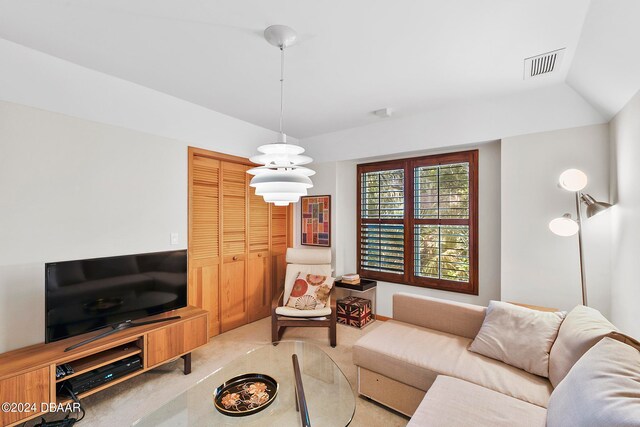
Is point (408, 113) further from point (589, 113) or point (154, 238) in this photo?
point (154, 238)

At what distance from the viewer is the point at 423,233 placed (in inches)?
136

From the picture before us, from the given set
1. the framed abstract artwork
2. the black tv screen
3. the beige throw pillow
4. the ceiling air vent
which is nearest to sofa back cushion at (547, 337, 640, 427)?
the beige throw pillow

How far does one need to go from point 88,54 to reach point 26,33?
0.31 meters

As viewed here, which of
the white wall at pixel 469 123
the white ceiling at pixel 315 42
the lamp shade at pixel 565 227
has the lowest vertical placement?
the lamp shade at pixel 565 227

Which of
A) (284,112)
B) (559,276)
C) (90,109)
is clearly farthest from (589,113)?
(90,109)

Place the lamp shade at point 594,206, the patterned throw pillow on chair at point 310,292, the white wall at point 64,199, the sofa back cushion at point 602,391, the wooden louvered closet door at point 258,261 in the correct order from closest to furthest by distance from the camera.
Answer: the sofa back cushion at point 602,391 < the white wall at point 64,199 < the lamp shade at point 594,206 < the patterned throw pillow on chair at point 310,292 < the wooden louvered closet door at point 258,261

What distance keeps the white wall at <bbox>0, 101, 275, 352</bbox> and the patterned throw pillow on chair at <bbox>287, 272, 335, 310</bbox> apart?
1511 millimetres

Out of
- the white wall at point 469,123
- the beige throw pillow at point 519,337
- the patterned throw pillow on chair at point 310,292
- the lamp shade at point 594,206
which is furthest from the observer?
the patterned throw pillow on chair at point 310,292

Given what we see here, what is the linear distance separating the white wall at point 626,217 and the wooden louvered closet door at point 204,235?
3535mm

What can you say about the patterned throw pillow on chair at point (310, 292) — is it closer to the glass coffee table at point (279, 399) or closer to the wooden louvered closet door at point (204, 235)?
the wooden louvered closet door at point (204, 235)

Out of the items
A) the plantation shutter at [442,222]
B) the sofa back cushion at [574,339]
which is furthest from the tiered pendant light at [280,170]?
the plantation shutter at [442,222]

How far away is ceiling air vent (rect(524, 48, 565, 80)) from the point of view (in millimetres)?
2012

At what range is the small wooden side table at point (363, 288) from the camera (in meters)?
3.58

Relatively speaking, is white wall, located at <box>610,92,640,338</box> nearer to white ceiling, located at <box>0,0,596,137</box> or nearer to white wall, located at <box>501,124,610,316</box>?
white wall, located at <box>501,124,610,316</box>
